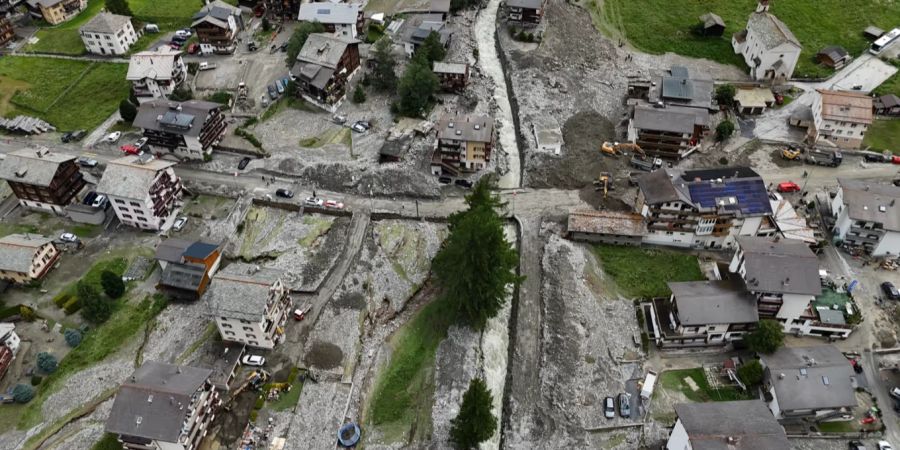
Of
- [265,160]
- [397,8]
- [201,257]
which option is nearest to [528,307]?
[201,257]

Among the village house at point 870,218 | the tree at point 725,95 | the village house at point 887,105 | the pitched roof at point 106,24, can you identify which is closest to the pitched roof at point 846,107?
the village house at point 887,105

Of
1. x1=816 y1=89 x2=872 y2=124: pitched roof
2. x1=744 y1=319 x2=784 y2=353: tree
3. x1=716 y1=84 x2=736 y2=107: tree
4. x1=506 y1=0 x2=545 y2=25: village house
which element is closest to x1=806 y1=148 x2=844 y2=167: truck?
x1=816 y1=89 x2=872 y2=124: pitched roof

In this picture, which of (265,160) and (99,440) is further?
(265,160)

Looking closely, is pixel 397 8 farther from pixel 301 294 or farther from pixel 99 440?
pixel 99 440

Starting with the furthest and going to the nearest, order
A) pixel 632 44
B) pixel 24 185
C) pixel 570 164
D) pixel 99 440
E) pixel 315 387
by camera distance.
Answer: pixel 632 44
pixel 570 164
pixel 24 185
pixel 315 387
pixel 99 440

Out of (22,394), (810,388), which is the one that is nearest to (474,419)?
(810,388)

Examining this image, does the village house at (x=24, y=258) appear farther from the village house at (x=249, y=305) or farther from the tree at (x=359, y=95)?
the tree at (x=359, y=95)

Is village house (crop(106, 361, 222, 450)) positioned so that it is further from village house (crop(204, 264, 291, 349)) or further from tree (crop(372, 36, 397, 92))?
tree (crop(372, 36, 397, 92))

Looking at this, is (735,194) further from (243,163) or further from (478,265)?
(243,163)
